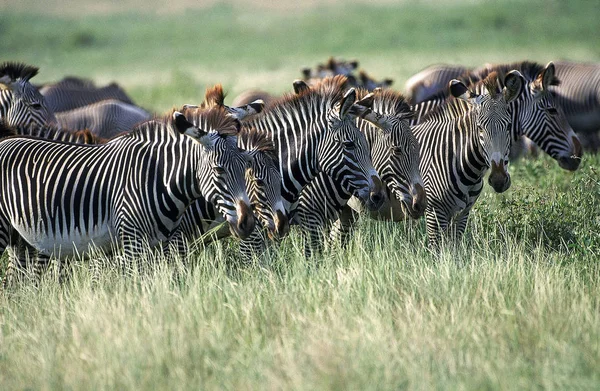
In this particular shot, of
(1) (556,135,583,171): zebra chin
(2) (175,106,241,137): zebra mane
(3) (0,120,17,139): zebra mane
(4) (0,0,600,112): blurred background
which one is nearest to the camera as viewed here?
(2) (175,106,241,137): zebra mane

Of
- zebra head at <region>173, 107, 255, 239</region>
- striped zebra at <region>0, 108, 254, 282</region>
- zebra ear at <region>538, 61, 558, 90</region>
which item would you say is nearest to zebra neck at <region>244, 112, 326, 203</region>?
striped zebra at <region>0, 108, 254, 282</region>

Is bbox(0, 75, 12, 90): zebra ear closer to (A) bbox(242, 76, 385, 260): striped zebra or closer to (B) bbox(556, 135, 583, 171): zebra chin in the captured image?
(A) bbox(242, 76, 385, 260): striped zebra

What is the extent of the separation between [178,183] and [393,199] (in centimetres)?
255

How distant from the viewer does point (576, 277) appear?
6.66 metres

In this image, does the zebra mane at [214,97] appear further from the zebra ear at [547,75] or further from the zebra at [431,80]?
the zebra at [431,80]

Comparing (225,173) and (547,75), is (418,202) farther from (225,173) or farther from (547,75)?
(547,75)

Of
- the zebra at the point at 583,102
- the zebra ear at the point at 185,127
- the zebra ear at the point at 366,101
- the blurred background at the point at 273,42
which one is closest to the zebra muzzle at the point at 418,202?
the zebra ear at the point at 366,101

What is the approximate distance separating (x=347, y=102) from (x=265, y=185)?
3.36ft

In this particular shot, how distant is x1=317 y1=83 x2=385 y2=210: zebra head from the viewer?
709 cm

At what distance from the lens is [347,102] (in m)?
7.07

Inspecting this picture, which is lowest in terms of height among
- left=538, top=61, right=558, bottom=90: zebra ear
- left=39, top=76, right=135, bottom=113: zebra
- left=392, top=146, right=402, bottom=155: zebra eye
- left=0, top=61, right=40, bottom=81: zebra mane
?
left=39, top=76, right=135, bottom=113: zebra

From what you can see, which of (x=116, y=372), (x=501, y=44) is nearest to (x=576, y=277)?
(x=116, y=372)

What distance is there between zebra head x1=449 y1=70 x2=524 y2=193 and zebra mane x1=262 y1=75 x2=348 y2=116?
1.36 m

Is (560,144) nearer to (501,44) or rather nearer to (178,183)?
(178,183)
